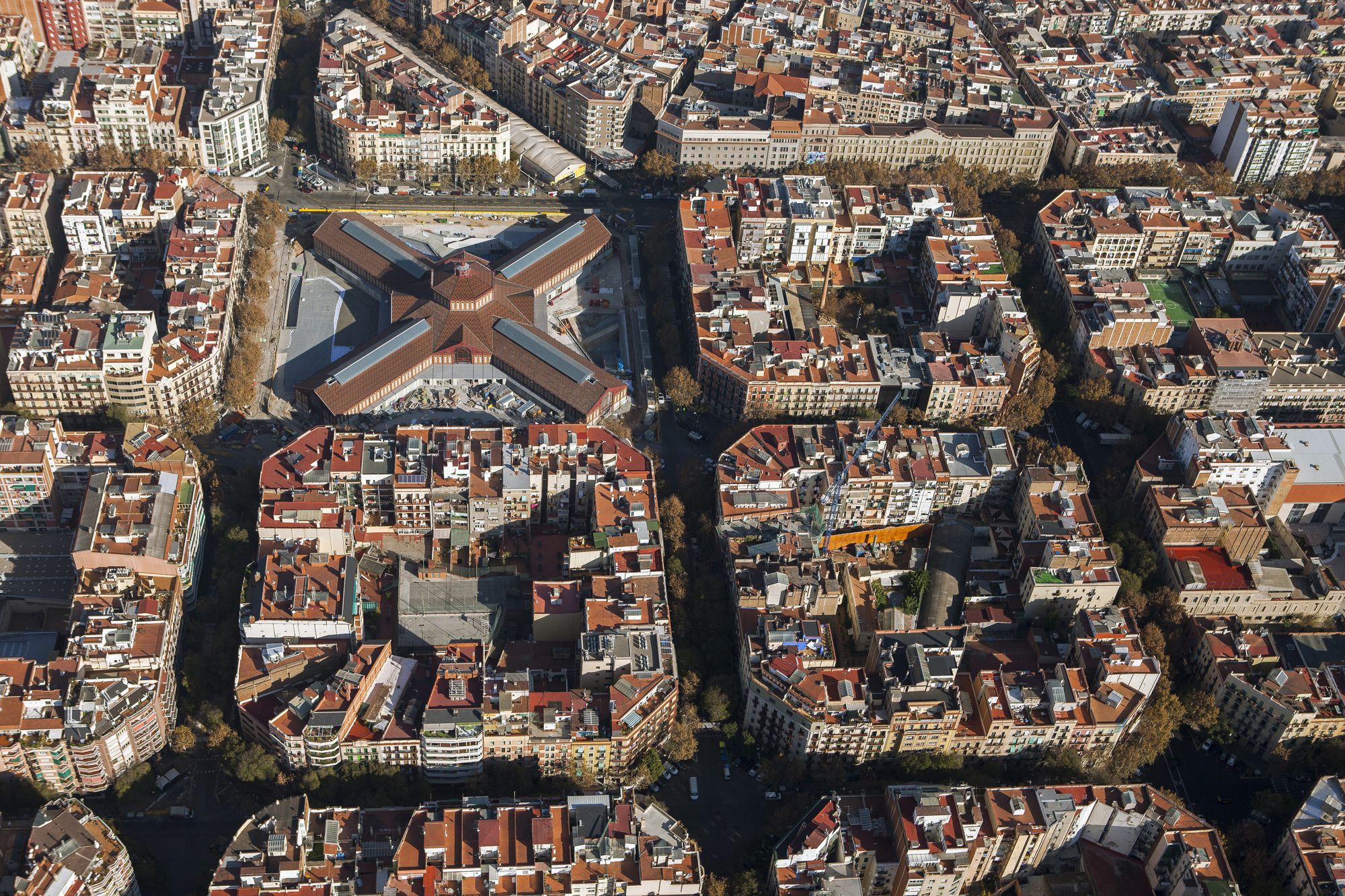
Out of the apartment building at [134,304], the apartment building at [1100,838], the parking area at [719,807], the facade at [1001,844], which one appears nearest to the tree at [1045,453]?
the apartment building at [1100,838]

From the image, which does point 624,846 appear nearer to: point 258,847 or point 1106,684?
point 258,847

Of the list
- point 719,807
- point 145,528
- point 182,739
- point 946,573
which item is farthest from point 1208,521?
point 145,528

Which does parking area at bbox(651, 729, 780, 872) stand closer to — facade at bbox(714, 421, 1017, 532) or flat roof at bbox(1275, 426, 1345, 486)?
facade at bbox(714, 421, 1017, 532)

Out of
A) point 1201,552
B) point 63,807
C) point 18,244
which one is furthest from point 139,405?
point 1201,552

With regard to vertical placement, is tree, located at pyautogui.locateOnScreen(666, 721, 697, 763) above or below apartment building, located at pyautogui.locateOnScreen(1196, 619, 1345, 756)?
below

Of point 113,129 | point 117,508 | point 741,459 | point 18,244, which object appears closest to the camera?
point 117,508

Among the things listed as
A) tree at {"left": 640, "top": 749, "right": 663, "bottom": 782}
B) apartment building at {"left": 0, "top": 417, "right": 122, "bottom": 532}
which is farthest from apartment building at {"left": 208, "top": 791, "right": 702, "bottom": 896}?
apartment building at {"left": 0, "top": 417, "right": 122, "bottom": 532}
